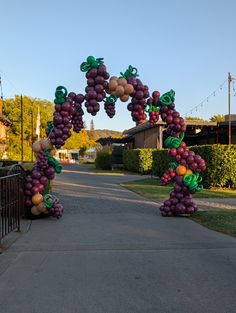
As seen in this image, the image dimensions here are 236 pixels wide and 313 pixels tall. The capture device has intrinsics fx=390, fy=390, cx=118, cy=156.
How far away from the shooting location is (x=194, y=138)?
41.8 meters

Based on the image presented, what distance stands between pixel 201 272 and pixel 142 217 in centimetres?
479

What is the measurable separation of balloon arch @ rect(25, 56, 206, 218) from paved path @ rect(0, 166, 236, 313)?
0.88 metres

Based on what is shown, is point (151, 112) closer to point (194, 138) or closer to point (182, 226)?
point (182, 226)

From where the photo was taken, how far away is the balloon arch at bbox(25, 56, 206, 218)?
9.53 m

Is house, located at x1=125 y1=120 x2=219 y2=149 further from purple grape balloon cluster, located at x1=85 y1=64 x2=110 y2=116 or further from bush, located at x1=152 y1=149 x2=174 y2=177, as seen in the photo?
purple grape balloon cluster, located at x1=85 y1=64 x2=110 y2=116

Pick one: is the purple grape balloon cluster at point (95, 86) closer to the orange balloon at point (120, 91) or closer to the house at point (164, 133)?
the orange balloon at point (120, 91)

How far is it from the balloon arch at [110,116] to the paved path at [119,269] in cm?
88

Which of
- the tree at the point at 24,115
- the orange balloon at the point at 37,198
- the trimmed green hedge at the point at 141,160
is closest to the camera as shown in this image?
the orange balloon at the point at 37,198

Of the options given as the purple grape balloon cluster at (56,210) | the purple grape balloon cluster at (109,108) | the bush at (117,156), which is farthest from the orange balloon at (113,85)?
the bush at (117,156)

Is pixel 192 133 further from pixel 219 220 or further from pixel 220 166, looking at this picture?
pixel 219 220

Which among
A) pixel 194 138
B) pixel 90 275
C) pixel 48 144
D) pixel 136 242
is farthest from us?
pixel 194 138

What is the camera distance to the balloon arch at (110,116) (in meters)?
9.53

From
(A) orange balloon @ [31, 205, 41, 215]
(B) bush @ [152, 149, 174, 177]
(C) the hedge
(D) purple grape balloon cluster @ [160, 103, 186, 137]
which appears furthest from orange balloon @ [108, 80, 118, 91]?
(B) bush @ [152, 149, 174, 177]

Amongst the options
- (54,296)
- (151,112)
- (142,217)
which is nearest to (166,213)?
(142,217)
